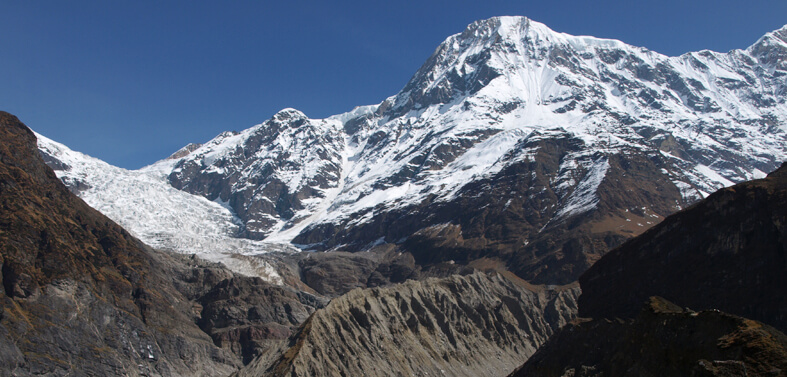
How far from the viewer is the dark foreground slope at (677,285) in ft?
201

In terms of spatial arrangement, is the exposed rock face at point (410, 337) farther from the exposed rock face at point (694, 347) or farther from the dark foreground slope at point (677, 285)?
the exposed rock face at point (694, 347)

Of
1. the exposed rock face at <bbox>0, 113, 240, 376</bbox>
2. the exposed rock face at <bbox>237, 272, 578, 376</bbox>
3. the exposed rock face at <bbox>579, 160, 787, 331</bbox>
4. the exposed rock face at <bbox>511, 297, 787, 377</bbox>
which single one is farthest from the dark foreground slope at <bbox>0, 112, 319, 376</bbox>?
the exposed rock face at <bbox>511, 297, 787, 377</bbox>

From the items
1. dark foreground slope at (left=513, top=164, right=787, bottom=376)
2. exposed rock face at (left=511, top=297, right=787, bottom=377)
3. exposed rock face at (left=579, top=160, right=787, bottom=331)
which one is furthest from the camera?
exposed rock face at (left=579, top=160, right=787, bottom=331)

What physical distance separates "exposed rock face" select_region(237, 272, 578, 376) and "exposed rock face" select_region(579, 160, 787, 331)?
37.9 metres

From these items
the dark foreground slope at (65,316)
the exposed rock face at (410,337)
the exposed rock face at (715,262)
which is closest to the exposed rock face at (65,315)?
the dark foreground slope at (65,316)

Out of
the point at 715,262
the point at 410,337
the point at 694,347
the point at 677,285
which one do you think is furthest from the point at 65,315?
the point at 694,347

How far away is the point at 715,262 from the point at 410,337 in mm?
67269

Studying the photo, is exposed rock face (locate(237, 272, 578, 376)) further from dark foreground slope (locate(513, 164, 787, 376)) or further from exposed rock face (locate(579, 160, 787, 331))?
exposed rock face (locate(579, 160, 787, 331))

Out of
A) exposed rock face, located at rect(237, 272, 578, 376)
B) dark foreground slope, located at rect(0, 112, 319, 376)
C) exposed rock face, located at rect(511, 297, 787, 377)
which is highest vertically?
dark foreground slope, located at rect(0, 112, 319, 376)

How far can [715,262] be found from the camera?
372ft

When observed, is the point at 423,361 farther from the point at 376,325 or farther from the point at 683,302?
the point at 683,302

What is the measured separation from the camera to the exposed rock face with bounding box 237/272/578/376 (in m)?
136

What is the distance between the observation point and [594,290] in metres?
134

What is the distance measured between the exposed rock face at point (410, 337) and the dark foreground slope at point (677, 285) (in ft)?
123
